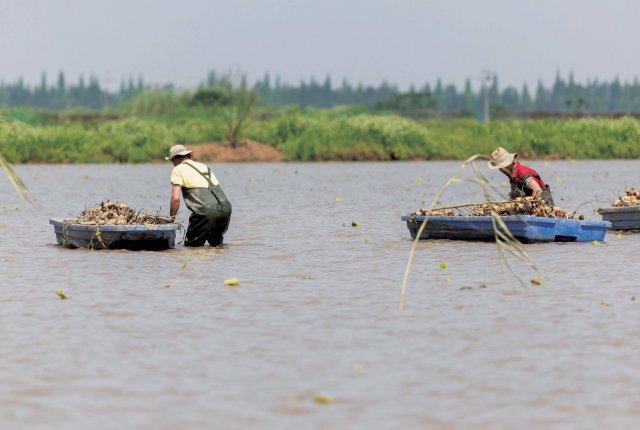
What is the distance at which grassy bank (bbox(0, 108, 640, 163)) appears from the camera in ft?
220

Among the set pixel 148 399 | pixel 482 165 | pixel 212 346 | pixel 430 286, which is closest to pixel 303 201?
pixel 430 286

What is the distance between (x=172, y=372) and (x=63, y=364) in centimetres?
94

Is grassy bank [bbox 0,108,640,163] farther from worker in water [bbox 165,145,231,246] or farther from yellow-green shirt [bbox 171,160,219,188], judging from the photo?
yellow-green shirt [bbox 171,160,219,188]

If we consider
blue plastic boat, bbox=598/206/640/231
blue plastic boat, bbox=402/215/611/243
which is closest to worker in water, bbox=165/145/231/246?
blue plastic boat, bbox=402/215/611/243

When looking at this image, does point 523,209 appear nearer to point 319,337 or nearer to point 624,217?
point 624,217

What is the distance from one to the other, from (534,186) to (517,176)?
0.33 meters

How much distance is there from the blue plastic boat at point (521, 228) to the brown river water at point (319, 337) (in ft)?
0.93

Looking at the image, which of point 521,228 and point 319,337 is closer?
point 319,337

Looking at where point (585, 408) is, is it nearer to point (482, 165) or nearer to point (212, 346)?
point (212, 346)

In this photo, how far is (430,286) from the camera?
1392cm

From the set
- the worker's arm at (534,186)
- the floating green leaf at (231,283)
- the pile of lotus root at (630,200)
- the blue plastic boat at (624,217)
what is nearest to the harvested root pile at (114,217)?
the floating green leaf at (231,283)

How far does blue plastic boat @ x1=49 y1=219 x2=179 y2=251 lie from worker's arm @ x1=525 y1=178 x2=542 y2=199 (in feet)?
17.0

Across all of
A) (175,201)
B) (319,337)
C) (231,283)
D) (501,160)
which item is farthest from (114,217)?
(319,337)

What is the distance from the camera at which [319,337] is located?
10539 mm
